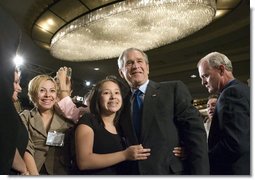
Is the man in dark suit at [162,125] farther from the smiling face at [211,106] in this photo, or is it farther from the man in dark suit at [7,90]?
the man in dark suit at [7,90]

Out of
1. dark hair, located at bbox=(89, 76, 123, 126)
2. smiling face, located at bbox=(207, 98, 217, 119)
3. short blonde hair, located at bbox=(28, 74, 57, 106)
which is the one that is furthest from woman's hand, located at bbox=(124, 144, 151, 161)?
short blonde hair, located at bbox=(28, 74, 57, 106)

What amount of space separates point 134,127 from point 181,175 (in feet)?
1.28

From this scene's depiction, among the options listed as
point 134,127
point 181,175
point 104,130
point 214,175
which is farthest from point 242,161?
point 104,130

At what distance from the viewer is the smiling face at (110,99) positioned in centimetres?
196

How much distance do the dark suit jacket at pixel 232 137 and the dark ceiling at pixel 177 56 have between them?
0.18 m

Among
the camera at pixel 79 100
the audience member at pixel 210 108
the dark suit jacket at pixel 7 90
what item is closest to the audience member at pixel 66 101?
the camera at pixel 79 100

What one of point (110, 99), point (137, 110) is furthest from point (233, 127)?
point (110, 99)

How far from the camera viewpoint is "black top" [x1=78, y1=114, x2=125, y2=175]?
1851 mm

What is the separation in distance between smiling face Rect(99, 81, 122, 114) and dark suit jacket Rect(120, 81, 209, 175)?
7cm

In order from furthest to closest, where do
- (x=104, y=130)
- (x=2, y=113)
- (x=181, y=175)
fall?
(x=104, y=130), (x=181, y=175), (x=2, y=113)

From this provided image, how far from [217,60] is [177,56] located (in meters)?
0.29

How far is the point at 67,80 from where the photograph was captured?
213 centimetres

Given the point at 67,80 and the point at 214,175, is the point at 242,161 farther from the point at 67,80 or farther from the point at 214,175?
the point at 67,80

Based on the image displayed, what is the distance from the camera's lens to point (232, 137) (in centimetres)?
185
